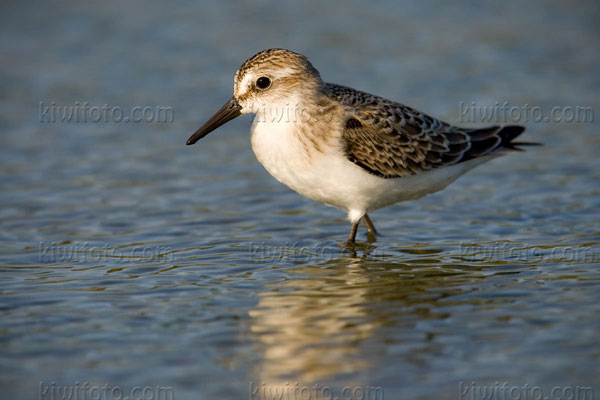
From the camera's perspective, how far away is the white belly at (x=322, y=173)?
9.64m

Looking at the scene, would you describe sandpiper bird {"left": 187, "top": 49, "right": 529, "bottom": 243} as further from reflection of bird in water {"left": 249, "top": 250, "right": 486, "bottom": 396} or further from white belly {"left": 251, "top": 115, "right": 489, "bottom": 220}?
reflection of bird in water {"left": 249, "top": 250, "right": 486, "bottom": 396}

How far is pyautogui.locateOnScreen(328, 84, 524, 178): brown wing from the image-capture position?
9961mm

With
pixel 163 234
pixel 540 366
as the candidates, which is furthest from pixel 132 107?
pixel 540 366

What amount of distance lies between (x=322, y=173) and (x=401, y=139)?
1.33 m

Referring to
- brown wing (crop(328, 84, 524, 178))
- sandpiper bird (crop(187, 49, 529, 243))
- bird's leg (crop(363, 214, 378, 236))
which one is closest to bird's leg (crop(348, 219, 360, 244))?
sandpiper bird (crop(187, 49, 529, 243))

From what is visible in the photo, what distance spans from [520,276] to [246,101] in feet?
12.3

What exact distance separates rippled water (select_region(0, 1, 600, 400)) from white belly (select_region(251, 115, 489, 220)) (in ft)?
2.13

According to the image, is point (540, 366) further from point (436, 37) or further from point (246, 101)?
point (436, 37)

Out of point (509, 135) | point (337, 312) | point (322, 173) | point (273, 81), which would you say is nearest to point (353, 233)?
point (322, 173)

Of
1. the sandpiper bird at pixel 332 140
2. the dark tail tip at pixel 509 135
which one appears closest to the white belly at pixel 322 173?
the sandpiper bird at pixel 332 140

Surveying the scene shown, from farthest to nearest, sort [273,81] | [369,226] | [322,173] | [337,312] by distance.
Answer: [369,226] → [273,81] → [322,173] → [337,312]

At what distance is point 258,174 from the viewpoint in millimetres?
12977

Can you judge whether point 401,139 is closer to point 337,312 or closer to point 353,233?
point 353,233

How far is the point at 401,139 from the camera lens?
1044 centimetres
